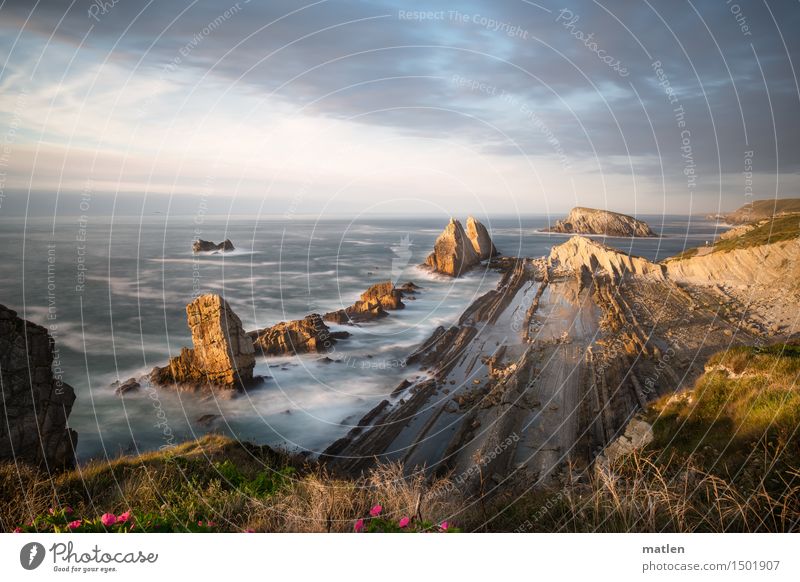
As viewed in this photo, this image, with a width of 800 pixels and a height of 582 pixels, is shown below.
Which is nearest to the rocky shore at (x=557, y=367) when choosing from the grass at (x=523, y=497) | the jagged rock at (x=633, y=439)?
the jagged rock at (x=633, y=439)

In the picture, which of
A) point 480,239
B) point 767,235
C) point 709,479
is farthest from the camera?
point 480,239

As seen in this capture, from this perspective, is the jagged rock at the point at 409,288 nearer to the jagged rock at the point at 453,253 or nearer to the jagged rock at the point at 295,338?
the jagged rock at the point at 453,253

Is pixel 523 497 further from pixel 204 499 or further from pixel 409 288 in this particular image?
pixel 409 288

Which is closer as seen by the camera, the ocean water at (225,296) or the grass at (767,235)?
the ocean water at (225,296)

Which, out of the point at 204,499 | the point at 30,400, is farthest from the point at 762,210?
the point at 30,400

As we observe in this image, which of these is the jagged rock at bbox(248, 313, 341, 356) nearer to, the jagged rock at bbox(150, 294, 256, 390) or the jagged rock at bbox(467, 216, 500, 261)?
the jagged rock at bbox(150, 294, 256, 390)

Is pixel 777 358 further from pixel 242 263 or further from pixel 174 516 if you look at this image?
pixel 242 263
